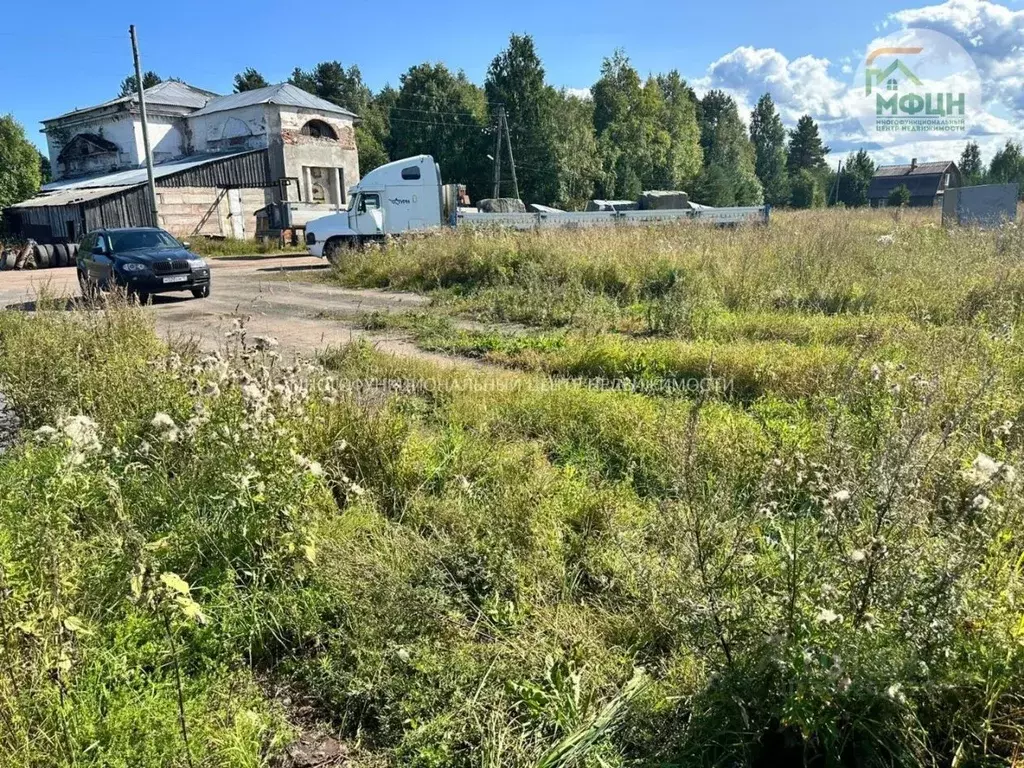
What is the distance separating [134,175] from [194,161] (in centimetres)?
344

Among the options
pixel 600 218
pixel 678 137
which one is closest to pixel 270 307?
pixel 600 218

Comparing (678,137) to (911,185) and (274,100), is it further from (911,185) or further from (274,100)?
(274,100)

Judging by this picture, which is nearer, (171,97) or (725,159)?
(171,97)

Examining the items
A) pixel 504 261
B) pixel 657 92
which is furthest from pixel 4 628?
pixel 657 92

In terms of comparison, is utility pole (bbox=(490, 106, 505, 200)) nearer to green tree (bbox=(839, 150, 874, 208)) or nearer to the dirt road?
the dirt road

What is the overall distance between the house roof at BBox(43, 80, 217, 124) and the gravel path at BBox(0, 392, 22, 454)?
45.4m

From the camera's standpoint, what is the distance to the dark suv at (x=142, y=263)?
14.8 meters

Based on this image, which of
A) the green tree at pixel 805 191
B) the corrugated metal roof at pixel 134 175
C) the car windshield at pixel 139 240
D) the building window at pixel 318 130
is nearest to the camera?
the car windshield at pixel 139 240

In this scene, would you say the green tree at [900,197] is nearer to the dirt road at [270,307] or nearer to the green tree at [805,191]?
the green tree at [805,191]

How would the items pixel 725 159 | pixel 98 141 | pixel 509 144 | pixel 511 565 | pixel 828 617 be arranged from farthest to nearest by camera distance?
1. pixel 725 159
2. pixel 509 144
3. pixel 98 141
4. pixel 511 565
5. pixel 828 617

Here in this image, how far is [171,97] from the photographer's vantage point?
46.2 meters

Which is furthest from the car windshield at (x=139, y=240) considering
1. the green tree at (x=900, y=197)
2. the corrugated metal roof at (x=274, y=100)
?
the green tree at (x=900, y=197)

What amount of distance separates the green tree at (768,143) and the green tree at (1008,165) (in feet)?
73.9

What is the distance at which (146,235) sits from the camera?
1609 cm
